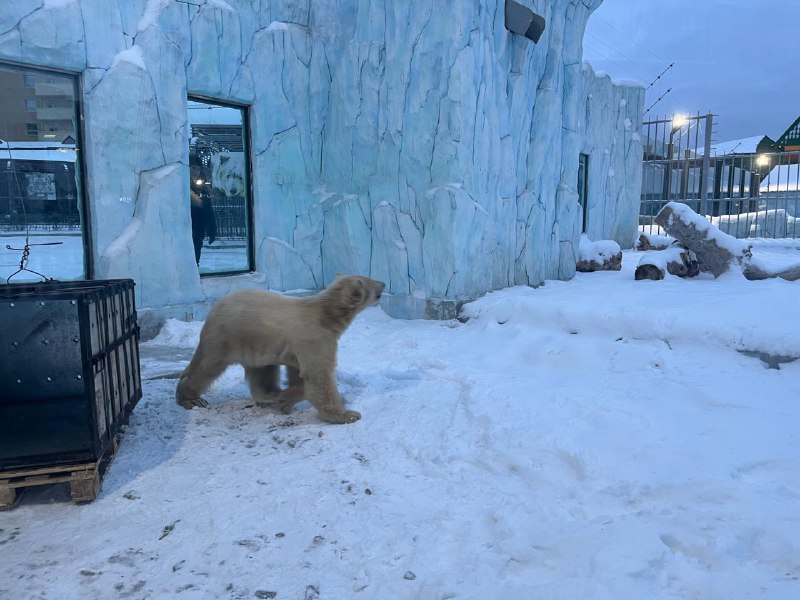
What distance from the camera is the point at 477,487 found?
112 inches

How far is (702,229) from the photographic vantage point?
7793 millimetres

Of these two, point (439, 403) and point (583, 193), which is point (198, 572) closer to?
point (439, 403)

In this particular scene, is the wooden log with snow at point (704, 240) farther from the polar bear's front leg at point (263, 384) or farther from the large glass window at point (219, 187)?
the polar bear's front leg at point (263, 384)

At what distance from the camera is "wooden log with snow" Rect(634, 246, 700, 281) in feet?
26.4

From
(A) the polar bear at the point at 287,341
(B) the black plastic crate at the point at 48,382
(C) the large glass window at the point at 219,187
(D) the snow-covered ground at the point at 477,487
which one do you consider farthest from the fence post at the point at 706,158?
(B) the black plastic crate at the point at 48,382

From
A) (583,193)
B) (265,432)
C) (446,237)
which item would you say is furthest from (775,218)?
(265,432)

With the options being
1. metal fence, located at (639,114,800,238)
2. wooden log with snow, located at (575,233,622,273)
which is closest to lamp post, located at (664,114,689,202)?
metal fence, located at (639,114,800,238)

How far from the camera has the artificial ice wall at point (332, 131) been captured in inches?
223

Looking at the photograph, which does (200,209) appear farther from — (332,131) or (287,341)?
(287,341)

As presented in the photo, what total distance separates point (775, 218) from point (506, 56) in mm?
10247

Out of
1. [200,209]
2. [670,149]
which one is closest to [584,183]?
[670,149]

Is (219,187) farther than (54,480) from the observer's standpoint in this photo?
Yes

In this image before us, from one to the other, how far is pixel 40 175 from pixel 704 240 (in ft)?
26.5

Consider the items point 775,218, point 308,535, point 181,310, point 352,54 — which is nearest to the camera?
point 308,535
